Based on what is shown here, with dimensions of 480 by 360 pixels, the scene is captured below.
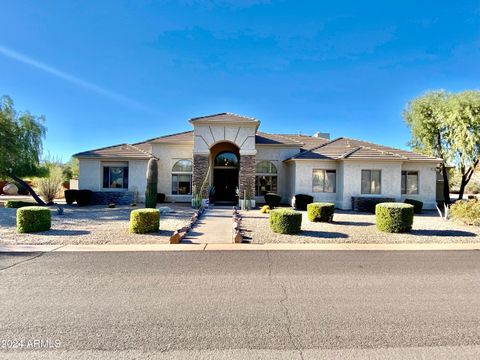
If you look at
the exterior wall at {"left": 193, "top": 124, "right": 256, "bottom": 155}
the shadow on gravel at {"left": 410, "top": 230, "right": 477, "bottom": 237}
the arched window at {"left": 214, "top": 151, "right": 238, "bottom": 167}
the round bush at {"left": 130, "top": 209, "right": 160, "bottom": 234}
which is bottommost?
the shadow on gravel at {"left": 410, "top": 230, "right": 477, "bottom": 237}

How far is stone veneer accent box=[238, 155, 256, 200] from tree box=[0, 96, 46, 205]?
14.8 metres

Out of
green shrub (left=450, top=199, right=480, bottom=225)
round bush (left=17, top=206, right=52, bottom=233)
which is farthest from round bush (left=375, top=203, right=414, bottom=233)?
round bush (left=17, top=206, right=52, bottom=233)

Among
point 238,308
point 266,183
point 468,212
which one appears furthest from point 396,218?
point 266,183

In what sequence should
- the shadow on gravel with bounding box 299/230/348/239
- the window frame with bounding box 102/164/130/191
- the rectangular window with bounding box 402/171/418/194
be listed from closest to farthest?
1. the shadow on gravel with bounding box 299/230/348/239
2. the rectangular window with bounding box 402/171/418/194
3. the window frame with bounding box 102/164/130/191

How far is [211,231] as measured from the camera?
10977 mm

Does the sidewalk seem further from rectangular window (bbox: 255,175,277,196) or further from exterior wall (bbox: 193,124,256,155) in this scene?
rectangular window (bbox: 255,175,277,196)

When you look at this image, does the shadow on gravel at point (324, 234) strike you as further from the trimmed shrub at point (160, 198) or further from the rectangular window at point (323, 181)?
the trimmed shrub at point (160, 198)

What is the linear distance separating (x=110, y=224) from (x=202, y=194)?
299 inches

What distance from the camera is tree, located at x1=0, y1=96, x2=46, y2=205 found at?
19.3 meters

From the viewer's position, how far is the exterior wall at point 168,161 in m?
22.1

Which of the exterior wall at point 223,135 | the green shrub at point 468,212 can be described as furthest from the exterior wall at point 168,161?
the green shrub at point 468,212

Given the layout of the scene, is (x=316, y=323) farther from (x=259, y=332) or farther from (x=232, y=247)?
(x=232, y=247)

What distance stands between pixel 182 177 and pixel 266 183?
7121mm

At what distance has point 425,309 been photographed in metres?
4.39
